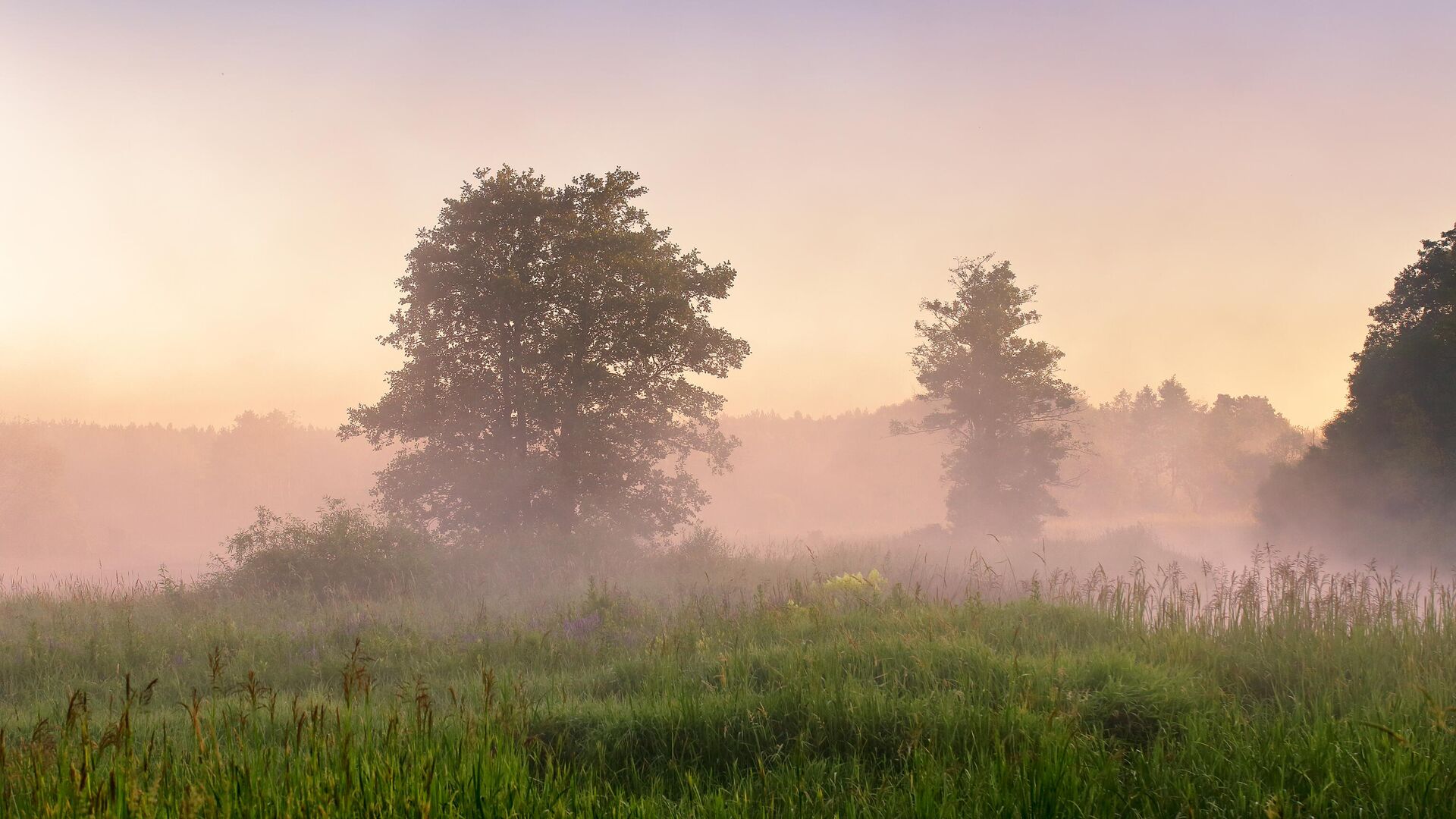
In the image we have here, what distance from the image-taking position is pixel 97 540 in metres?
53.9

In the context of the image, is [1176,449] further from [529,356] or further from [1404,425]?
[529,356]

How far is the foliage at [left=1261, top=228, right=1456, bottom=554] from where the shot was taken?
737 inches

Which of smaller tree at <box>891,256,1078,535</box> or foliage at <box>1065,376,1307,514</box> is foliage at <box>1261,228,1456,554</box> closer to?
smaller tree at <box>891,256,1078,535</box>

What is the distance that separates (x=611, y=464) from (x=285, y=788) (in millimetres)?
17307

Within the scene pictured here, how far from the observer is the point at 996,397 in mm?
28531

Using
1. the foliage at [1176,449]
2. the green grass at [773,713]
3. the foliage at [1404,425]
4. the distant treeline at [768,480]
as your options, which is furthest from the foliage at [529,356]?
the foliage at [1176,449]

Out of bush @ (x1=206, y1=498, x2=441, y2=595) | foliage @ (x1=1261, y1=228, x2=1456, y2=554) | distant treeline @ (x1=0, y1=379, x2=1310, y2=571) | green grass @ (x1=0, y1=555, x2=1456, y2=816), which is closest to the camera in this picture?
green grass @ (x1=0, y1=555, x2=1456, y2=816)

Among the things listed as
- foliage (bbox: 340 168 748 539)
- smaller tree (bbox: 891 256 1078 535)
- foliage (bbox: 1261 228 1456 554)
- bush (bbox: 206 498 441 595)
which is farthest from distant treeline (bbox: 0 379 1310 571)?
bush (bbox: 206 498 441 595)

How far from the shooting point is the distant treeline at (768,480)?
59.2 m

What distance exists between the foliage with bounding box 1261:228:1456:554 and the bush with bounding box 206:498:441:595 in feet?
81.7

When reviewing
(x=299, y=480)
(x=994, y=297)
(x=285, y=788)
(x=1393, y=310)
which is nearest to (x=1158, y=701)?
(x=285, y=788)

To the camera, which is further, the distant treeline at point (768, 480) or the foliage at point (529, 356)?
the distant treeline at point (768, 480)

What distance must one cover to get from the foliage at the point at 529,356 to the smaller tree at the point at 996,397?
12.2m

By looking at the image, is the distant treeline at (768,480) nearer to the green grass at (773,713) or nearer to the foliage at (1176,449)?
the foliage at (1176,449)
